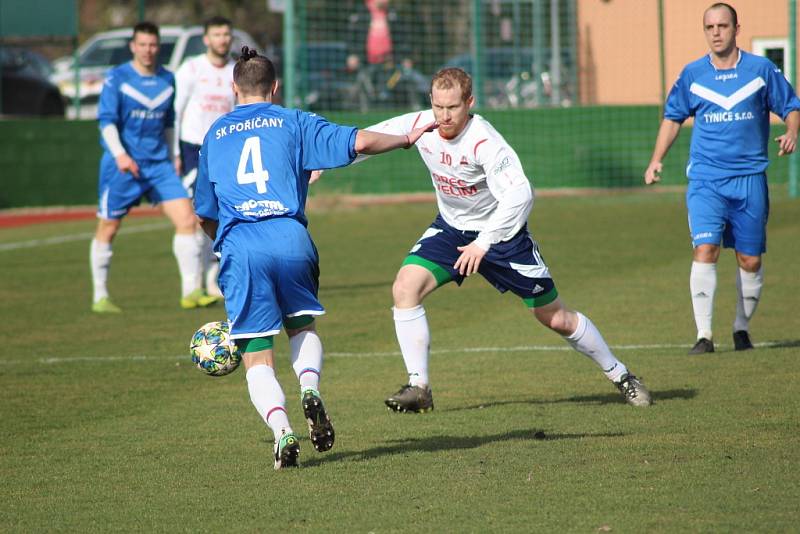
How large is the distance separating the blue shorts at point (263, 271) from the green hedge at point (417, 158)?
14.8m

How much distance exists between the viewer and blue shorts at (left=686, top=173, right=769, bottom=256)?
335 inches

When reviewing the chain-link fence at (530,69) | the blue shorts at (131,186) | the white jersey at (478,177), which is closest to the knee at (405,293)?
the white jersey at (478,177)

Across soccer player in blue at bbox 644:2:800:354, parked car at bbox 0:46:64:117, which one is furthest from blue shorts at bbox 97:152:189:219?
parked car at bbox 0:46:64:117

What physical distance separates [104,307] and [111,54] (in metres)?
14.7

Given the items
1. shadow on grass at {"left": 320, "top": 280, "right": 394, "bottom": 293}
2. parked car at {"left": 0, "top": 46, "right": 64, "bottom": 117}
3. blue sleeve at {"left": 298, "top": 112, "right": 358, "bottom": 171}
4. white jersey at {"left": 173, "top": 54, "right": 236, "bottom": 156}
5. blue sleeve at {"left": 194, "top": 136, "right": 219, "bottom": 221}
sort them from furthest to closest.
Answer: parked car at {"left": 0, "top": 46, "right": 64, "bottom": 117}
shadow on grass at {"left": 320, "top": 280, "right": 394, "bottom": 293}
white jersey at {"left": 173, "top": 54, "right": 236, "bottom": 156}
blue sleeve at {"left": 194, "top": 136, "right": 219, "bottom": 221}
blue sleeve at {"left": 298, "top": 112, "right": 358, "bottom": 171}

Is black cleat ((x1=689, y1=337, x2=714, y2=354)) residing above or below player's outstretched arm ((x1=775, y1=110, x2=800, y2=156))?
below

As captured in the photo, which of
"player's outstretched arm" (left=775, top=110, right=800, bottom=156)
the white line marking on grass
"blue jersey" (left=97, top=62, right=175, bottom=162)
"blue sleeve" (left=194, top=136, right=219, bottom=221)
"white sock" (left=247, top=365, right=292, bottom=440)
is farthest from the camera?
the white line marking on grass

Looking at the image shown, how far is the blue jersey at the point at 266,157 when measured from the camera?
5.66m

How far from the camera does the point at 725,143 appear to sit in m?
8.56

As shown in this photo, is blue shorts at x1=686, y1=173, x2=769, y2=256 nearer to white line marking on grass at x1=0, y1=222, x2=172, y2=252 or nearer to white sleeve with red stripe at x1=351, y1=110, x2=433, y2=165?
white sleeve with red stripe at x1=351, y1=110, x2=433, y2=165

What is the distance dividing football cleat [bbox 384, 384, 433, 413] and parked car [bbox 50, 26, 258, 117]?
17.3 metres

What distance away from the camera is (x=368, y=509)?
5016mm

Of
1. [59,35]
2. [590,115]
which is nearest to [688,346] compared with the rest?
[590,115]

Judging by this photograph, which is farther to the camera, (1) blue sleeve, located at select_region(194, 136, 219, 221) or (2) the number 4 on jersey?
(1) blue sleeve, located at select_region(194, 136, 219, 221)
